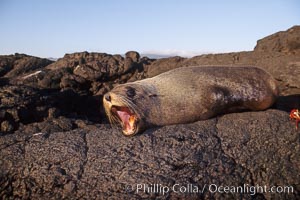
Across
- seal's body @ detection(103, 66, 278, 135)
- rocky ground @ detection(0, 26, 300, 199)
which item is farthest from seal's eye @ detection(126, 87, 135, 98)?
rocky ground @ detection(0, 26, 300, 199)

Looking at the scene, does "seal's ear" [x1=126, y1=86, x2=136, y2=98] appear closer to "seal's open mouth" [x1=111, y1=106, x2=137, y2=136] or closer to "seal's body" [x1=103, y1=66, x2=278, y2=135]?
"seal's body" [x1=103, y1=66, x2=278, y2=135]

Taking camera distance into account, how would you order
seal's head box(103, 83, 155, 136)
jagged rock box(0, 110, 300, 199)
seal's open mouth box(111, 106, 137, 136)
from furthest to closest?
1. seal's head box(103, 83, 155, 136)
2. seal's open mouth box(111, 106, 137, 136)
3. jagged rock box(0, 110, 300, 199)

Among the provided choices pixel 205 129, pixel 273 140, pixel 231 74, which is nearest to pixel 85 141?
pixel 205 129

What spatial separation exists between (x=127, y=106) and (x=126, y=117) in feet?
0.68

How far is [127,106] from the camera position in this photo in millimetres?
4652

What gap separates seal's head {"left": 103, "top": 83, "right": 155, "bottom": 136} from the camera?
15.0 ft

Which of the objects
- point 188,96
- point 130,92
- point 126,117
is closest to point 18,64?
point 130,92

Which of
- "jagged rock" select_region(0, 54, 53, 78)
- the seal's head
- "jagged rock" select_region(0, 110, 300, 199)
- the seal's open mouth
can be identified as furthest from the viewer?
"jagged rock" select_region(0, 54, 53, 78)

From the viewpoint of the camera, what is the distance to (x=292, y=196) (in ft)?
11.6

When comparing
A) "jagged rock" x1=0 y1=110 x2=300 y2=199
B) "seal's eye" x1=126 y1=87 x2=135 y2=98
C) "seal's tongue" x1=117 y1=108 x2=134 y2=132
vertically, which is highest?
"seal's eye" x1=126 y1=87 x2=135 y2=98

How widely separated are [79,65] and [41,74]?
4.07 feet

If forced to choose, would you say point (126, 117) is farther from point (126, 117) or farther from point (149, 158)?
point (149, 158)

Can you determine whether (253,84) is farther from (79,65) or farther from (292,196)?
(79,65)

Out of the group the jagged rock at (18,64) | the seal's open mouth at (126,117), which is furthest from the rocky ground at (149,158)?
the jagged rock at (18,64)
